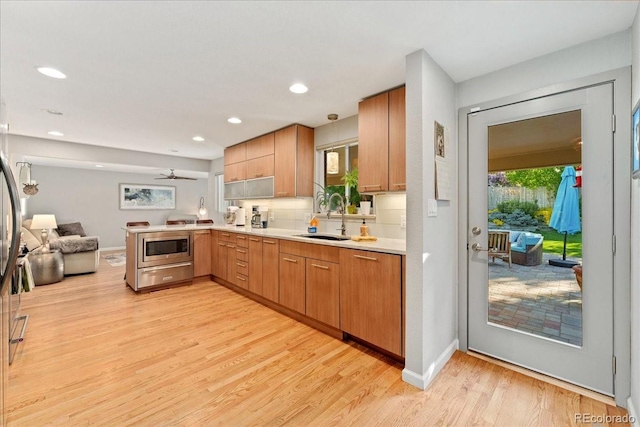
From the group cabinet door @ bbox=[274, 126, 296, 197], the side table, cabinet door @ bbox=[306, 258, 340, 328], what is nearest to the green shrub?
cabinet door @ bbox=[306, 258, 340, 328]

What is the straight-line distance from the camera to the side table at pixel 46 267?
170 inches

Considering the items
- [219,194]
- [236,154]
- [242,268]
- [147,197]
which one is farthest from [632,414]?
[147,197]

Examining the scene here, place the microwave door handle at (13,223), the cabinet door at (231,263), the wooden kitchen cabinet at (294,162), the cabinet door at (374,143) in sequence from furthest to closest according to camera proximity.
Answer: the cabinet door at (231,263), the wooden kitchen cabinet at (294,162), the cabinet door at (374,143), the microwave door handle at (13,223)

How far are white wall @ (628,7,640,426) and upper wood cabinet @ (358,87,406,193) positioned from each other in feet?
4.54

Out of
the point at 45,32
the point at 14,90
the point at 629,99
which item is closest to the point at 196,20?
the point at 45,32

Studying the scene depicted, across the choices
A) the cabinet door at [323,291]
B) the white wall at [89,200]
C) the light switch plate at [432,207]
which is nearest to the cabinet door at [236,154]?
the cabinet door at [323,291]

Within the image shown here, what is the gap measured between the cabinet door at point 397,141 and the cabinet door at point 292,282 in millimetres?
1237

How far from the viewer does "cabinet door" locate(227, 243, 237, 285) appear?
160 inches

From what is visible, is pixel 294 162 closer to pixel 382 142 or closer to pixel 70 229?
pixel 382 142

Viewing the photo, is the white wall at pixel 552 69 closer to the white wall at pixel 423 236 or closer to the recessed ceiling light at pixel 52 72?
the white wall at pixel 423 236

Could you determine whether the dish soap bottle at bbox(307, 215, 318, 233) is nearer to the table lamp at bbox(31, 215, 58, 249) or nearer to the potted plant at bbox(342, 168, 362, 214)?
the potted plant at bbox(342, 168, 362, 214)

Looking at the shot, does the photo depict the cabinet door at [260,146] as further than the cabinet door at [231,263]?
Yes

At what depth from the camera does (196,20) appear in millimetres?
1710

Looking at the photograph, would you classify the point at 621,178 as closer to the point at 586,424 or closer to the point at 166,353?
the point at 586,424
